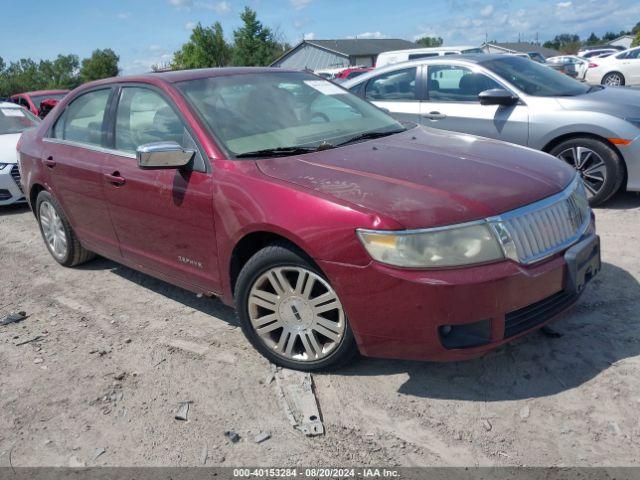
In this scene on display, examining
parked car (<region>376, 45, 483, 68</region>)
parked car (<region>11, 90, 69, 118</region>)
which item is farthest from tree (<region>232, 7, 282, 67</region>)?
parked car (<region>11, 90, 69, 118</region>)

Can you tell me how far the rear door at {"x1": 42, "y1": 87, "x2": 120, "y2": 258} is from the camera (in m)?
4.27

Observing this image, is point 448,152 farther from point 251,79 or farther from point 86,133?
point 86,133

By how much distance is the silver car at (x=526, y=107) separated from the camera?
5734mm

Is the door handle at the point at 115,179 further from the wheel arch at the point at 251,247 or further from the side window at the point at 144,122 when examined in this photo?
the wheel arch at the point at 251,247

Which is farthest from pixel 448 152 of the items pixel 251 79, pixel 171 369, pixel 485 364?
pixel 171 369

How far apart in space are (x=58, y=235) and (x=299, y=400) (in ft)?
10.8

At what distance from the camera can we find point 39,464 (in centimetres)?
268

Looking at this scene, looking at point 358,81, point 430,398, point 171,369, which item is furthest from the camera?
point 358,81

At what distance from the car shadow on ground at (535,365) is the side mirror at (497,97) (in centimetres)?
319

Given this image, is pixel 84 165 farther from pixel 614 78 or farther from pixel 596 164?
Result: pixel 614 78

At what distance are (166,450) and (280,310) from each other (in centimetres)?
91

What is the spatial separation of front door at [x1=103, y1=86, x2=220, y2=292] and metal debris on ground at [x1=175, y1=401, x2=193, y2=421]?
29.4 inches

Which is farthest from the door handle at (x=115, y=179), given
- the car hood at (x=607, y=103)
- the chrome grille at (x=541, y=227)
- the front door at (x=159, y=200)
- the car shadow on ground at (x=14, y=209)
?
the car shadow on ground at (x=14, y=209)

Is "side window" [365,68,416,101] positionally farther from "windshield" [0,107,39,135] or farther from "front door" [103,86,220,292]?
"windshield" [0,107,39,135]
